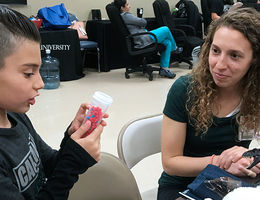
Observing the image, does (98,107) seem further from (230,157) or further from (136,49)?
(136,49)

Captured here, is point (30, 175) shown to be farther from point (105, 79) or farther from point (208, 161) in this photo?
point (105, 79)

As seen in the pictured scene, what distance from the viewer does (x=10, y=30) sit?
0.73 m

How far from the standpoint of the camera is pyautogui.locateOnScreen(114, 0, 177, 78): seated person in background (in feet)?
15.4

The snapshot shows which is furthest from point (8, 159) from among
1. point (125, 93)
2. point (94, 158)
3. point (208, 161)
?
point (125, 93)

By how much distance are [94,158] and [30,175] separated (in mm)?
197

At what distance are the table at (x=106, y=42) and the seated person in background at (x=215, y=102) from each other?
13.4ft

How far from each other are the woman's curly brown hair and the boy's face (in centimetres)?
67

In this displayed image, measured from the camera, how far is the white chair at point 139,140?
1.27m

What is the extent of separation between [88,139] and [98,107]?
0.09 metres

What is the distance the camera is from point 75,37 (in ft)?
15.5

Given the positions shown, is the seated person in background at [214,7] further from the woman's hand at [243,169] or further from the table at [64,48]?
the woman's hand at [243,169]

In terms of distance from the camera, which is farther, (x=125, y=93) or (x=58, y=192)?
(x=125, y=93)

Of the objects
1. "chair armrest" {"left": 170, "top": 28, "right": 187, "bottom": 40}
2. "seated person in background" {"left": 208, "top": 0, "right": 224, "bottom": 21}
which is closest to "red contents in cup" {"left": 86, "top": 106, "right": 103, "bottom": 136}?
"chair armrest" {"left": 170, "top": 28, "right": 187, "bottom": 40}

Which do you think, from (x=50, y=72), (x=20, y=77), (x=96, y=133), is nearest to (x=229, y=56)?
(x=96, y=133)
